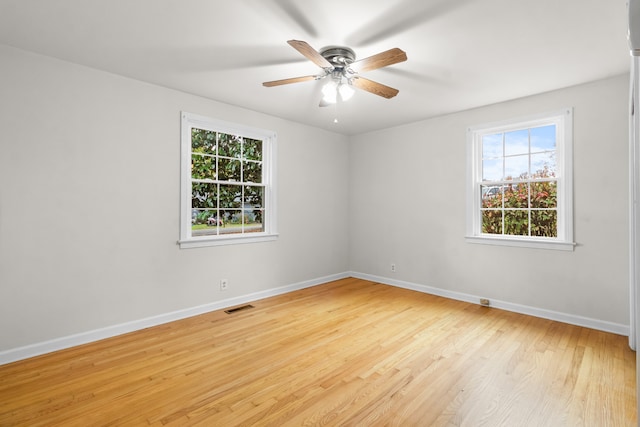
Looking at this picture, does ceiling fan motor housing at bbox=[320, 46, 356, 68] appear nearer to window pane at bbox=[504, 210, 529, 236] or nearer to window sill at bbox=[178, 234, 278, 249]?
window sill at bbox=[178, 234, 278, 249]

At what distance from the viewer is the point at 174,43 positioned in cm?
257

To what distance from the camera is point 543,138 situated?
12.2ft

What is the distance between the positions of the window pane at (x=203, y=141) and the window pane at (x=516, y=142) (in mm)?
3676

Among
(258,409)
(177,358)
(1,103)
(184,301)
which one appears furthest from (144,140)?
(258,409)

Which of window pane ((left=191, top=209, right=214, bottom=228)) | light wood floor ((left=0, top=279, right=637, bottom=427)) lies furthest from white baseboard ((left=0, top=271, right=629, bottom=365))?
window pane ((left=191, top=209, right=214, bottom=228))

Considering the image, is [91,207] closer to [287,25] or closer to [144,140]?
[144,140]

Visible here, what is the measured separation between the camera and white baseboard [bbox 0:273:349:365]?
2.65 metres

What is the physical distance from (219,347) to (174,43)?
103 inches

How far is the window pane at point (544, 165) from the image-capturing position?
12.1 feet

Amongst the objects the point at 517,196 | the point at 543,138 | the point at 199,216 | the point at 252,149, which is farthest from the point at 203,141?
the point at 543,138

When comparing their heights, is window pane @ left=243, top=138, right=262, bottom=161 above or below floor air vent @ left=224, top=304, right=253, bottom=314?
above

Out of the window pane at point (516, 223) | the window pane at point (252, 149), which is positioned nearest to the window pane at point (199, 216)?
the window pane at point (252, 149)

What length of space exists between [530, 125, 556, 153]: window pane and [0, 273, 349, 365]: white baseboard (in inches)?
147

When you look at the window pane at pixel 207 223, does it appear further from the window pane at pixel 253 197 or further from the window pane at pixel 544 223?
the window pane at pixel 544 223
